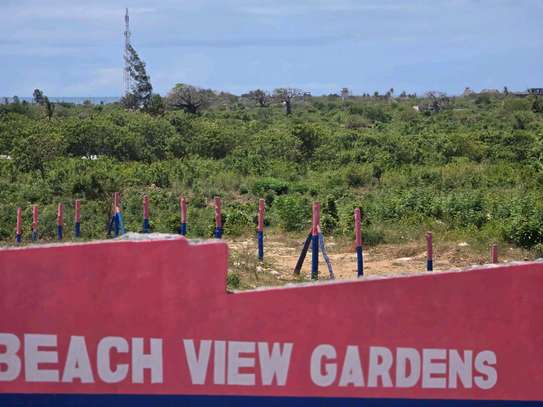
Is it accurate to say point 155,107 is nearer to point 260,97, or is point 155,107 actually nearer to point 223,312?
point 260,97

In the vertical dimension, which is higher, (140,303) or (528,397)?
(140,303)

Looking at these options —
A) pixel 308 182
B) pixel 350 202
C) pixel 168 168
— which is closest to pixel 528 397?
pixel 350 202

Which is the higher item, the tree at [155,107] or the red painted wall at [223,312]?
the tree at [155,107]

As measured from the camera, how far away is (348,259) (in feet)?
49.5

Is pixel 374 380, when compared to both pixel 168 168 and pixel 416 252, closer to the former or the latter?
pixel 416 252

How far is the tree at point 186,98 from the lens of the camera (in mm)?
55438

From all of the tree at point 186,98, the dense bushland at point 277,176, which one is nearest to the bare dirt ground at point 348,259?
the dense bushland at point 277,176

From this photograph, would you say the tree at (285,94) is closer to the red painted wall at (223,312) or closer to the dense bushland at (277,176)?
the dense bushland at (277,176)

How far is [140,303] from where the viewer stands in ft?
22.5

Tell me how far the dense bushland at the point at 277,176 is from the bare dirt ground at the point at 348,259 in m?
0.68

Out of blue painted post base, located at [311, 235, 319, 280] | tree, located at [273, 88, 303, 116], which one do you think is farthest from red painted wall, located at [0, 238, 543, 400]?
tree, located at [273, 88, 303, 116]

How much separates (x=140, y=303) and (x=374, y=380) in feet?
6.27

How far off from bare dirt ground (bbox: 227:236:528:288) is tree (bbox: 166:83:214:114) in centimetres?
3958

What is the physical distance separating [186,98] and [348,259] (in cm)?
4197
